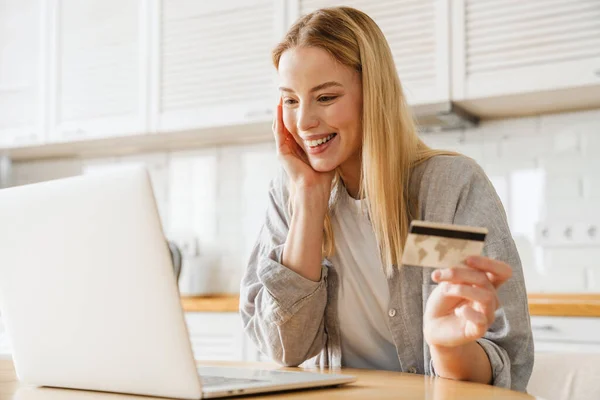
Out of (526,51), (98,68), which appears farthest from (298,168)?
(98,68)

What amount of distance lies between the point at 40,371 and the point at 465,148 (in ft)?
8.05

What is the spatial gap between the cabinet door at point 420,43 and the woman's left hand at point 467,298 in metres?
1.96

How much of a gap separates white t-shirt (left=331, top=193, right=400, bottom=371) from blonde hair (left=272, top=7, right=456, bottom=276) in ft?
0.17

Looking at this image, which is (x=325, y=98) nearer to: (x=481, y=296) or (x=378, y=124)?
(x=378, y=124)

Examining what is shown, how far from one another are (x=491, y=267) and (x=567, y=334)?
68.6 inches

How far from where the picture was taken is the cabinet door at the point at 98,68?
144 inches

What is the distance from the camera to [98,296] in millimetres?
893

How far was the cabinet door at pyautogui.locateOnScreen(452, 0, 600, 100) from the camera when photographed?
106 inches

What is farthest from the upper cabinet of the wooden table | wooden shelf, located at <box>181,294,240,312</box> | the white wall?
the wooden table

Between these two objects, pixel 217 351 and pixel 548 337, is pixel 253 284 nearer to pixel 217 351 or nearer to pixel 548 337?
pixel 548 337

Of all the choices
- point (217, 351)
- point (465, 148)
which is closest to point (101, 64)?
point (217, 351)

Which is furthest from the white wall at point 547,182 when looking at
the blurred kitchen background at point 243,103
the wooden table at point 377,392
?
the wooden table at point 377,392

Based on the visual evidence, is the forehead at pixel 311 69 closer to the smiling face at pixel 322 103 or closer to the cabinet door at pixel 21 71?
the smiling face at pixel 322 103

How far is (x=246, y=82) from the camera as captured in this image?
11.0 ft
